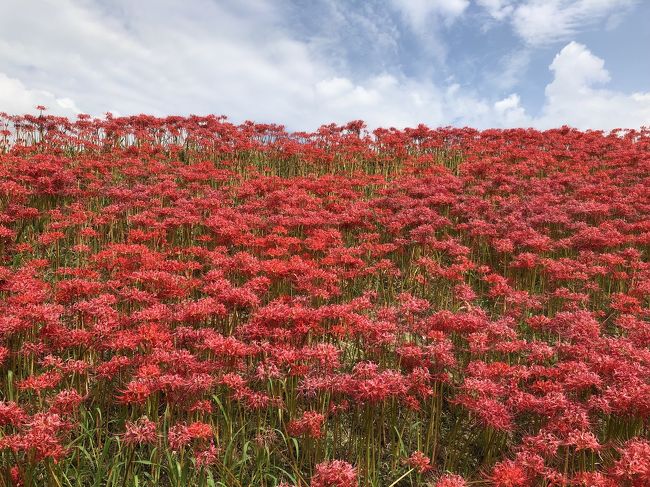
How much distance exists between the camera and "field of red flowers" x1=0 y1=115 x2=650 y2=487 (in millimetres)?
4047

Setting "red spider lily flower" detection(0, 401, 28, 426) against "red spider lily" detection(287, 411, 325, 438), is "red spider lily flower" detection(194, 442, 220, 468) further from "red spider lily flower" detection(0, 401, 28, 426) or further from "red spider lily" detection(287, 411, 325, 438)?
"red spider lily flower" detection(0, 401, 28, 426)

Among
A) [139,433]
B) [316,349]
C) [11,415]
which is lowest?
[139,433]

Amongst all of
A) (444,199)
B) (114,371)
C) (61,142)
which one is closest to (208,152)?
(61,142)

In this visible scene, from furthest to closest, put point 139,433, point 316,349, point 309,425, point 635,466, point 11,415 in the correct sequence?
point 316,349 → point 309,425 → point 139,433 → point 11,415 → point 635,466

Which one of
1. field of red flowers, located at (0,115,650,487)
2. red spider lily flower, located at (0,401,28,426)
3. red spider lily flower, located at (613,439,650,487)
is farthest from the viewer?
field of red flowers, located at (0,115,650,487)

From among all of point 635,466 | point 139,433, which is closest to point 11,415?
point 139,433

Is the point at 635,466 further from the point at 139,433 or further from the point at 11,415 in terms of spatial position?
the point at 11,415

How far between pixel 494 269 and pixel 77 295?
28.5ft

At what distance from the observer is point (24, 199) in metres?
11.0

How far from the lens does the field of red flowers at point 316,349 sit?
405cm

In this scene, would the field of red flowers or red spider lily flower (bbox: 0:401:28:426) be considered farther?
the field of red flowers

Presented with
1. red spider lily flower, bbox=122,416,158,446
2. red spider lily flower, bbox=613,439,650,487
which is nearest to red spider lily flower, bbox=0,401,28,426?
red spider lily flower, bbox=122,416,158,446

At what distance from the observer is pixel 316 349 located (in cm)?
457

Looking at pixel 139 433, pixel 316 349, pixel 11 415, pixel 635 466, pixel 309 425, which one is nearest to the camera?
pixel 635 466
